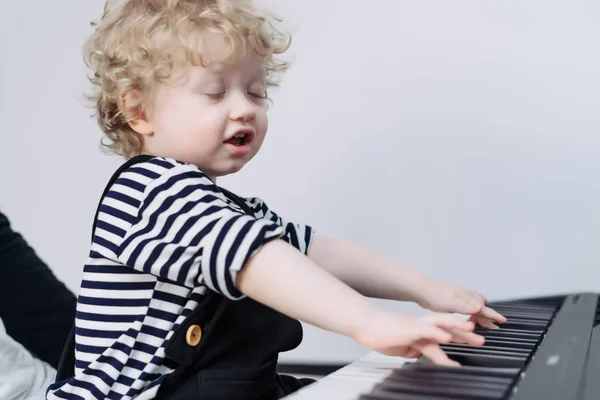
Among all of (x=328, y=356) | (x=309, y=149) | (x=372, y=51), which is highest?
(x=372, y=51)

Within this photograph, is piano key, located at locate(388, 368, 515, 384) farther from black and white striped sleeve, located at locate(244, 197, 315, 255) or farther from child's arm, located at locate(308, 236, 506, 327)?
black and white striped sleeve, located at locate(244, 197, 315, 255)

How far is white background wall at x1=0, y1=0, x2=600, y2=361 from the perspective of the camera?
1311 mm

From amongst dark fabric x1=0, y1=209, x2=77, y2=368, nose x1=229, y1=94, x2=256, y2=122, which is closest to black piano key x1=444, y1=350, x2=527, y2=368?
nose x1=229, y1=94, x2=256, y2=122

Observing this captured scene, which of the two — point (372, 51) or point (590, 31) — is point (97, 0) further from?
point (590, 31)

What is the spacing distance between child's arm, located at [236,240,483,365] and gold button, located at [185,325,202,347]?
5.3 inches

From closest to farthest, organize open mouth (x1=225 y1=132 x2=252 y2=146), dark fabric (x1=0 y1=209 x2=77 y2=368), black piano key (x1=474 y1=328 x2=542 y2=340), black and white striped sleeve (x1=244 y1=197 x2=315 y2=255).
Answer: black piano key (x1=474 y1=328 x2=542 y2=340) → open mouth (x1=225 y1=132 x2=252 y2=146) → black and white striped sleeve (x1=244 y1=197 x2=315 y2=255) → dark fabric (x1=0 y1=209 x2=77 y2=368)

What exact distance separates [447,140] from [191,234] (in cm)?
84

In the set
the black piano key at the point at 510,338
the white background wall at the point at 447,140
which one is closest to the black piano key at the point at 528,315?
the black piano key at the point at 510,338

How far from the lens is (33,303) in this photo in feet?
3.61

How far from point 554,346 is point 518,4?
0.85 metres

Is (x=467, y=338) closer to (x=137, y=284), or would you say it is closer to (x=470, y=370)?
(x=470, y=370)

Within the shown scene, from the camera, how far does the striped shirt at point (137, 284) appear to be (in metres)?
0.67

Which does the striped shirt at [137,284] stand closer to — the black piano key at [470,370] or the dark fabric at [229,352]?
the dark fabric at [229,352]

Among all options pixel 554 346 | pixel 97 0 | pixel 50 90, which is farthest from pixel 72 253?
pixel 554 346
